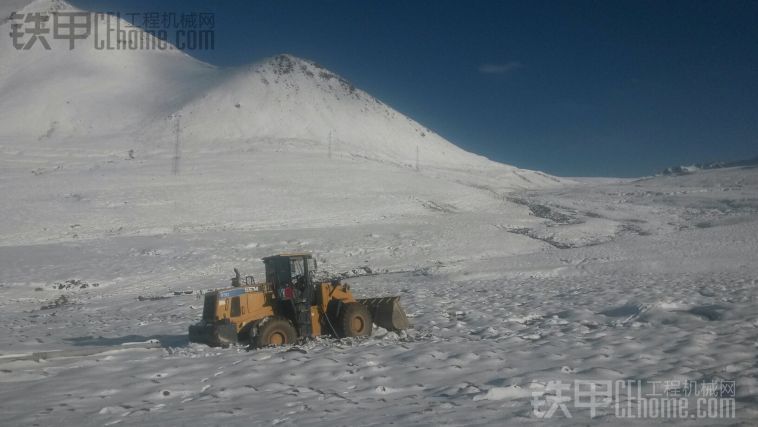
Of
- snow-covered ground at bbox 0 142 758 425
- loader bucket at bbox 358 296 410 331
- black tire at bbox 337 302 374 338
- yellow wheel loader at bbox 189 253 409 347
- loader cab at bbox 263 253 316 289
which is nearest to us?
snow-covered ground at bbox 0 142 758 425

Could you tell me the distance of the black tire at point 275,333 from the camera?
34.5 feet

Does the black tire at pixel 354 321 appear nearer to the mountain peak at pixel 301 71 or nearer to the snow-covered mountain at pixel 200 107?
the snow-covered mountain at pixel 200 107

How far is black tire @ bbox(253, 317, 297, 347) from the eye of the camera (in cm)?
1052

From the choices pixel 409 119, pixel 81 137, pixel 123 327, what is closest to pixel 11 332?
pixel 123 327

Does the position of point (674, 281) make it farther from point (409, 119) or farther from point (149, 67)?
point (149, 67)

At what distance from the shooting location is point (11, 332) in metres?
14.6

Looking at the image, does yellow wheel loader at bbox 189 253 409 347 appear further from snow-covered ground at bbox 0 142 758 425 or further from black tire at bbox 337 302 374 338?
snow-covered ground at bbox 0 142 758 425

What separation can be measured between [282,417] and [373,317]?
615 cm

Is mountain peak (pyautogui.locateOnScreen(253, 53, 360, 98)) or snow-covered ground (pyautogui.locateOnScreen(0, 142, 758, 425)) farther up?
mountain peak (pyautogui.locateOnScreen(253, 53, 360, 98))

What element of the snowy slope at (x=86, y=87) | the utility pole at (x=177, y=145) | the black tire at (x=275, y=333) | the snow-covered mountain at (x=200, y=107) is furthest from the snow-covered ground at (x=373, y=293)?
the snowy slope at (x=86, y=87)

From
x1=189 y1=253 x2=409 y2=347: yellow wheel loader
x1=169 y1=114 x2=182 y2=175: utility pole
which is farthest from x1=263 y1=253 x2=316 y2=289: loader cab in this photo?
x1=169 y1=114 x2=182 y2=175: utility pole

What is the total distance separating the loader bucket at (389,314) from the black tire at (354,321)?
436 millimetres

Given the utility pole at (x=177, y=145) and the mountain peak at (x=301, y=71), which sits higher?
the mountain peak at (x=301, y=71)

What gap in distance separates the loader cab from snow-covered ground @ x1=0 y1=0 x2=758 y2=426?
1.90 m
